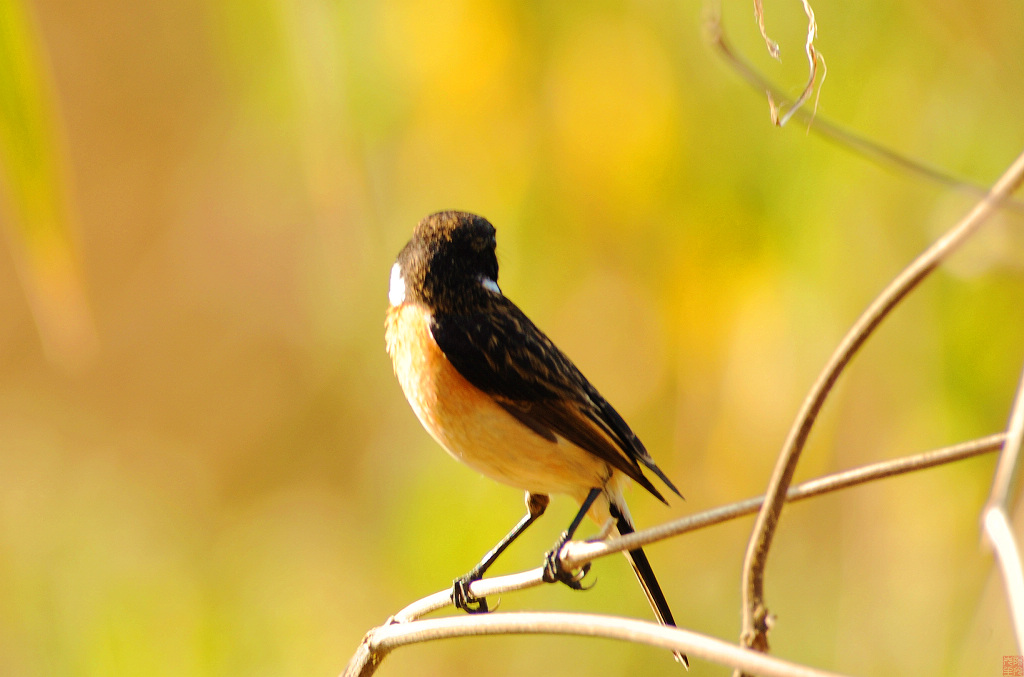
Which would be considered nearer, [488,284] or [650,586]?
[650,586]

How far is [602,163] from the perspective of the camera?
3811 mm

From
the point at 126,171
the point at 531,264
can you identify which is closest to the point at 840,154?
the point at 531,264

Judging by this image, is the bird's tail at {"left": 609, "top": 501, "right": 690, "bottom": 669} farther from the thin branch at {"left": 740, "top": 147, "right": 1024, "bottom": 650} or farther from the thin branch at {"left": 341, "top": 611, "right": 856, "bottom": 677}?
the thin branch at {"left": 740, "top": 147, "right": 1024, "bottom": 650}

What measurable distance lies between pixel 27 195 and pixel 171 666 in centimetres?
277

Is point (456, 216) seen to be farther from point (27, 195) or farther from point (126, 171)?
point (126, 171)

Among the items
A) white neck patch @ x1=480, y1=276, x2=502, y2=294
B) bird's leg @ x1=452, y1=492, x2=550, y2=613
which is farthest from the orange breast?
bird's leg @ x1=452, y1=492, x2=550, y2=613

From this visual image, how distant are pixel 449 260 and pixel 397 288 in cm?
25

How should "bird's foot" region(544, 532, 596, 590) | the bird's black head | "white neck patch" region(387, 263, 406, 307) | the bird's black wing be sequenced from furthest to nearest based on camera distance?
"white neck patch" region(387, 263, 406, 307) → the bird's black head → the bird's black wing → "bird's foot" region(544, 532, 596, 590)

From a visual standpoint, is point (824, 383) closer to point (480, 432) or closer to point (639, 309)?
point (480, 432)

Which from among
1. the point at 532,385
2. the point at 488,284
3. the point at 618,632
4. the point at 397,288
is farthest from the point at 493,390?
the point at 618,632

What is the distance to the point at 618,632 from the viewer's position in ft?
4.04

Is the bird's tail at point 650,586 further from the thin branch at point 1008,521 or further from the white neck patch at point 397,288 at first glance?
the thin branch at point 1008,521

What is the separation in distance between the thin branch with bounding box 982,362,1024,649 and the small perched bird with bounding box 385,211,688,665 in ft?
4.92

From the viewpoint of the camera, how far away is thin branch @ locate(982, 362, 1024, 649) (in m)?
0.94
